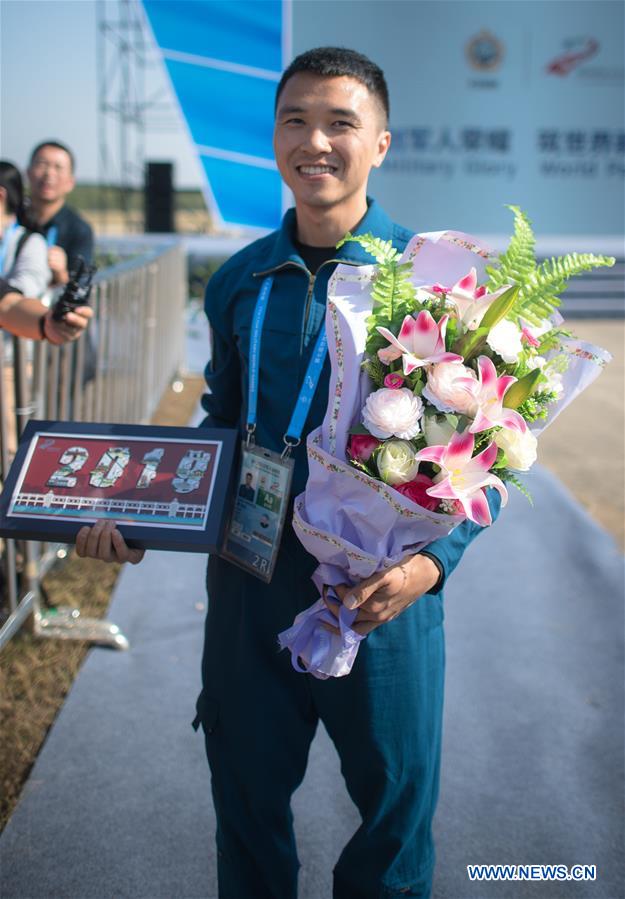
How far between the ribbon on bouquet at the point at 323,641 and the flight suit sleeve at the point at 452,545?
184mm

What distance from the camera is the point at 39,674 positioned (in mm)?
3172

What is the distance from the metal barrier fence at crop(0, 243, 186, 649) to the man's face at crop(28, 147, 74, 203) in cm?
57

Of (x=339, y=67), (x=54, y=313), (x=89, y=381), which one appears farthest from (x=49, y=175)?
(x=339, y=67)

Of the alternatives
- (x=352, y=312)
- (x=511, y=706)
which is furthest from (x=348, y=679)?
(x=511, y=706)

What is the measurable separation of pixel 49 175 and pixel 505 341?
4104 millimetres

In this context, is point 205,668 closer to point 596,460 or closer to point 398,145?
point 596,460

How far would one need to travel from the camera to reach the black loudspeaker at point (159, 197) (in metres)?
13.5

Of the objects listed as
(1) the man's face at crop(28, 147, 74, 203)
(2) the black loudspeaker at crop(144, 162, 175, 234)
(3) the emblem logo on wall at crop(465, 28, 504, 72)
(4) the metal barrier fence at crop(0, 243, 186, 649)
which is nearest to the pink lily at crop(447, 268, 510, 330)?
(4) the metal barrier fence at crop(0, 243, 186, 649)

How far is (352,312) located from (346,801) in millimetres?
1828

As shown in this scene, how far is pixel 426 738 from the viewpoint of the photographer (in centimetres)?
168

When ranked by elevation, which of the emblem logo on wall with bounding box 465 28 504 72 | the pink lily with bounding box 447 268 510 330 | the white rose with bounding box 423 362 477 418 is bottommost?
the white rose with bounding box 423 362 477 418

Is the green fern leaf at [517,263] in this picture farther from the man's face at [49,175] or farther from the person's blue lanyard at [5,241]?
the man's face at [49,175]

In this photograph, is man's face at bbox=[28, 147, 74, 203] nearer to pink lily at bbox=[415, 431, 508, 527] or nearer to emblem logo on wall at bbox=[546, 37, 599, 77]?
pink lily at bbox=[415, 431, 508, 527]

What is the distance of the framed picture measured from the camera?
1.62 meters
